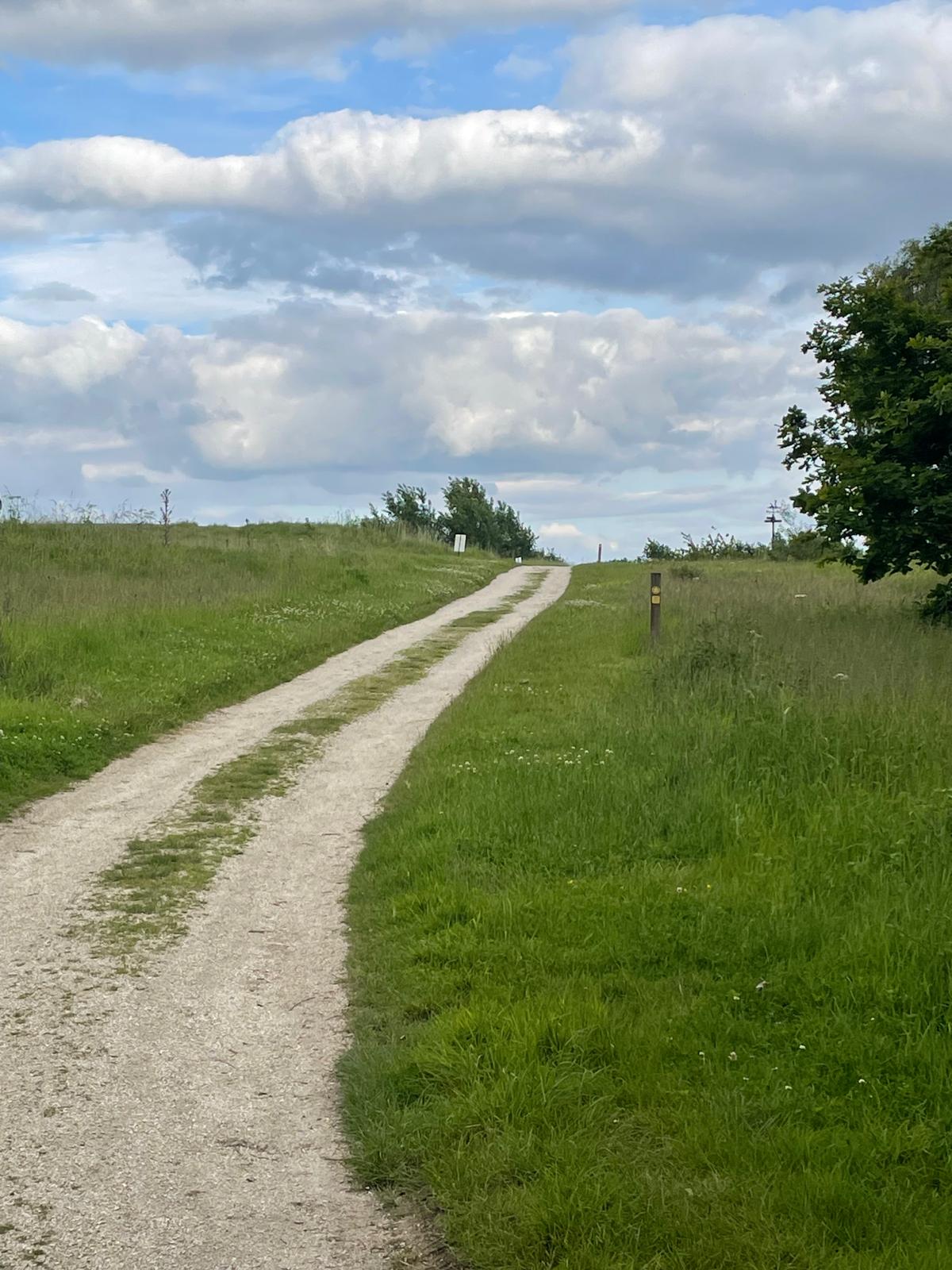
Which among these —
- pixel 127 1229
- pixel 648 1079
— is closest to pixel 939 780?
pixel 648 1079

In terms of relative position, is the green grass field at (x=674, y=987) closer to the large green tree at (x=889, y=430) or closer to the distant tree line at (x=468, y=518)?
the large green tree at (x=889, y=430)

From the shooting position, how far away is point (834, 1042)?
513 centimetres

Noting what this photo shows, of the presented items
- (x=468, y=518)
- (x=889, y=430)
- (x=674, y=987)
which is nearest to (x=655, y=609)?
(x=889, y=430)

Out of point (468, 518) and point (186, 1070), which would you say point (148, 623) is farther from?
point (468, 518)

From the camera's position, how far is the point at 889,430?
58.3ft

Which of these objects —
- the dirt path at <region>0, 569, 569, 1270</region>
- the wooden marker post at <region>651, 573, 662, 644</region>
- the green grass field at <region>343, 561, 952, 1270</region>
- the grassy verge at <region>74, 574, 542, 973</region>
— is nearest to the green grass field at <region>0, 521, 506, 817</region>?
the grassy verge at <region>74, 574, 542, 973</region>

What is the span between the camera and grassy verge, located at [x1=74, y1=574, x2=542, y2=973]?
6.87m

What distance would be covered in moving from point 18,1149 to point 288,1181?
105 centimetres

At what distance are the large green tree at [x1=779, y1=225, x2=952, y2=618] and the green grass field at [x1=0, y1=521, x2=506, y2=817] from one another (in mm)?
8742

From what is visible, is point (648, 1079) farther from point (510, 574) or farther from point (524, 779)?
point (510, 574)

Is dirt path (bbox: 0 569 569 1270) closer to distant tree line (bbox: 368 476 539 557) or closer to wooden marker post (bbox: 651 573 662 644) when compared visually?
wooden marker post (bbox: 651 573 662 644)

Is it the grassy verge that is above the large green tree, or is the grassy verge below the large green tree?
below

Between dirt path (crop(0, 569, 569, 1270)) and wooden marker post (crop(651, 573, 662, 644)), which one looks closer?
dirt path (crop(0, 569, 569, 1270))

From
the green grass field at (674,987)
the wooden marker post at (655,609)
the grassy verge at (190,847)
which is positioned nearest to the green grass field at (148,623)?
the grassy verge at (190,847)
